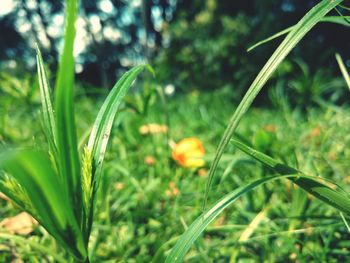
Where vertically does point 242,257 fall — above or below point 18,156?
below

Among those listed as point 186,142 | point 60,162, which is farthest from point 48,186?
point 186,142

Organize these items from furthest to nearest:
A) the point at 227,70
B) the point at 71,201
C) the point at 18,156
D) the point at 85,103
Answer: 1. the point at 227,70
2. the point at 85,103
3. the point at 71,201
4. the point at 18,156

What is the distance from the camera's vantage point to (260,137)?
0.69 meters

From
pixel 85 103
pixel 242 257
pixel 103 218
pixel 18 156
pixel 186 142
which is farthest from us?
pixel 85 103

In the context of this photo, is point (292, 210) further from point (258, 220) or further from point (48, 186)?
point (48, 186)

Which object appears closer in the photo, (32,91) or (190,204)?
(190,204)

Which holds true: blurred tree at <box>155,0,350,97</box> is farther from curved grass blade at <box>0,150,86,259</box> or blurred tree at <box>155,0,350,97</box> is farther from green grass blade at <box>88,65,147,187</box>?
curved grass blade at <box>0,150,86,259</box>

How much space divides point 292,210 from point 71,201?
0.52 m

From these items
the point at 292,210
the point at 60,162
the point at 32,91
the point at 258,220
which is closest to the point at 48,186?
the point at 60,162

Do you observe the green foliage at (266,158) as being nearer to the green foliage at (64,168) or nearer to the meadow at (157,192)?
the meadow at (157,192)

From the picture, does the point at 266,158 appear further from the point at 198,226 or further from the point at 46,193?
the point at 46,193

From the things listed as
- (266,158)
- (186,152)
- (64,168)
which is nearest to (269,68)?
(266,158)

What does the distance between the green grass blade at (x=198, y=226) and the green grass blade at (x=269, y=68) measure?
0.15 feet

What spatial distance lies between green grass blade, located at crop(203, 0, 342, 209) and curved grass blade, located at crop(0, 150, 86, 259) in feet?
0.46
